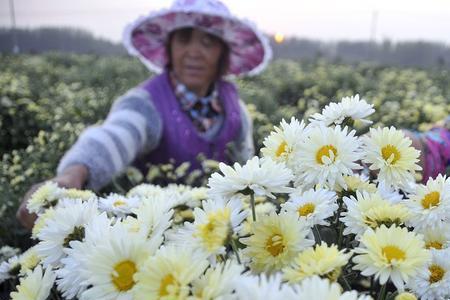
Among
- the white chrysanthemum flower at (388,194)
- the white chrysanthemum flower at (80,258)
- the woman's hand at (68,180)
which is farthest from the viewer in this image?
the woman's hand at (68,180)

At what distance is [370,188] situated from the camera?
58 centimetres

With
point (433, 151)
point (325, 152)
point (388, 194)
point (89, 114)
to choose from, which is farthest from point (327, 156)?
point (89, 114)

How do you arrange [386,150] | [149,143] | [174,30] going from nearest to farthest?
1. [386,150]
2. [149,143]
3. [174,30]

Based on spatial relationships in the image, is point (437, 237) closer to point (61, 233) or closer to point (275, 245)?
point (275, 245)

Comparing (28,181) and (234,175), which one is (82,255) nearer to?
(234,175)

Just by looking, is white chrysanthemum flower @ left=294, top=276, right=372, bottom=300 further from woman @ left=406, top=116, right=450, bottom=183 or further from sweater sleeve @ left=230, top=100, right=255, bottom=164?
sweater sleeve @ left=230, top=100, right=255, bottom=164

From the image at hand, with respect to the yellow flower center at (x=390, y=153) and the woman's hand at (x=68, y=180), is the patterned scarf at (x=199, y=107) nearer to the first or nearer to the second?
the woman's hand at (x=68, y=180)

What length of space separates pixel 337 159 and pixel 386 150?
71 mm

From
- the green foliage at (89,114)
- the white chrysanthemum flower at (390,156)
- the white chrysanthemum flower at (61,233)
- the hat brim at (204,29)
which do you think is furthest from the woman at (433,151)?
the white chrysanthemum flower at (61,233)

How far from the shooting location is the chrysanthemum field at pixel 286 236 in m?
0.40

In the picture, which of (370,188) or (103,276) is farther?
(370,188)

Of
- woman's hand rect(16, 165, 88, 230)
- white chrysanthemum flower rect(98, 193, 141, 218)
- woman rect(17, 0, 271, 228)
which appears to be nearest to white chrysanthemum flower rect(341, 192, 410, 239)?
white chrysanthemum flower rect(98, 193, 141, 218)

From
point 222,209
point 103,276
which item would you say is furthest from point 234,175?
point 103,276

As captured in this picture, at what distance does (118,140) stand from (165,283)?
3.51ft
